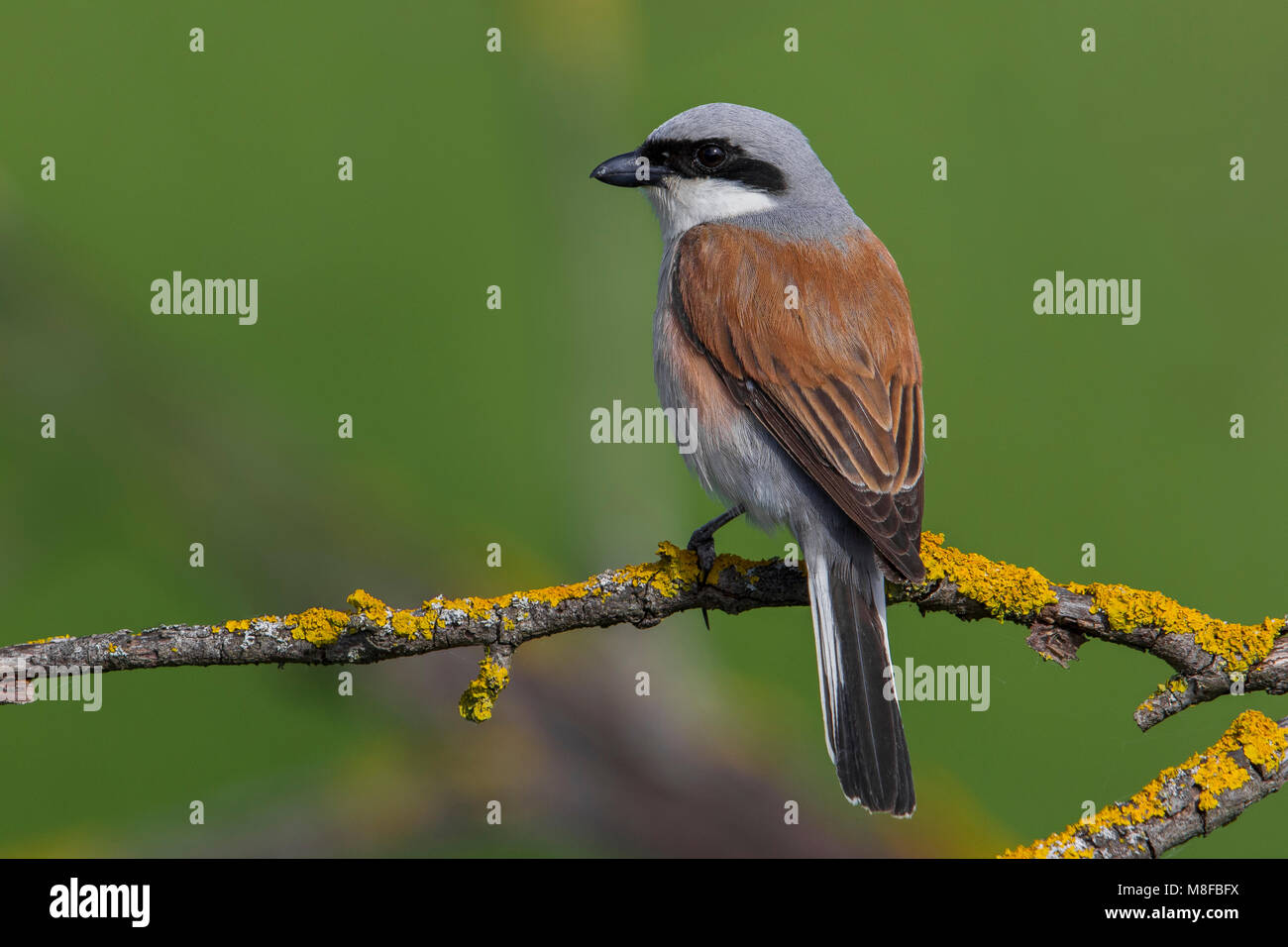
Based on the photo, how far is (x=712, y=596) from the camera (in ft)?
9.47

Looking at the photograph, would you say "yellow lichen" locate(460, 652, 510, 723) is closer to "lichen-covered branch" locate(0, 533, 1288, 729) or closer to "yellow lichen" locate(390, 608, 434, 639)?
"lichen-covered branch" locate(0, 533, 1288, 729)

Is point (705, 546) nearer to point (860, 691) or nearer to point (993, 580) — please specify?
point (860, 691)

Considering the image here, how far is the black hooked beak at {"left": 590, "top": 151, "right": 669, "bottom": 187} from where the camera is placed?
3830 millimetres

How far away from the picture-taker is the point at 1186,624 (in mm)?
2559

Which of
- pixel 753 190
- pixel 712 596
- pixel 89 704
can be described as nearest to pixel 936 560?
pixel 712 596

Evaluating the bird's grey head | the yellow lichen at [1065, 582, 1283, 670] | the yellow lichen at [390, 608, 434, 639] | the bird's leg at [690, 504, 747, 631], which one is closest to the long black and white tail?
the bird's leg at [690, 504, 747, 631]

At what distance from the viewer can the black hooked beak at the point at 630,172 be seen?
12.6ft

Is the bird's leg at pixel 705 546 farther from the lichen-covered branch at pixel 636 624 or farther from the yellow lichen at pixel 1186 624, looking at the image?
the yellow lichen at pixel 1186 624

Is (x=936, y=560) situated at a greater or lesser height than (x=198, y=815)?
greater

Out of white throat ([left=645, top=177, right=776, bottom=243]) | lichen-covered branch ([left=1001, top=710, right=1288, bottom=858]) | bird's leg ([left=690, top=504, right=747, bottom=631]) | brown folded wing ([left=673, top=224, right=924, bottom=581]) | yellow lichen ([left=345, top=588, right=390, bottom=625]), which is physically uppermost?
white throat ([left=645, top=177, right=776, bottom=243])

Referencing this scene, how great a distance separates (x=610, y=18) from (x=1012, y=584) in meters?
2.82

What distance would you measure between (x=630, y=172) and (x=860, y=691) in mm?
1979

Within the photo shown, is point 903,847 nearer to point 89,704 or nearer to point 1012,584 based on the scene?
point 1012,584

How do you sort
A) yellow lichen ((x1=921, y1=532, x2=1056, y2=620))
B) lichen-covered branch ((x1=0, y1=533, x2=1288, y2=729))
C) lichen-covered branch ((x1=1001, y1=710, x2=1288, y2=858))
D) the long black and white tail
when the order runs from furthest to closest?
the long black and white tail
yellow lichen ((x1=921, y1=532, x2=1056, y2=620))
lichen-covered branch ((x1=0, y1=533, x2=1288, y2=729))
lichen-covered branch ((x1=1001, y1=710, x2=1288, y2=858))
